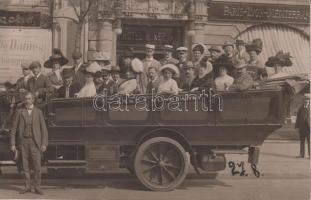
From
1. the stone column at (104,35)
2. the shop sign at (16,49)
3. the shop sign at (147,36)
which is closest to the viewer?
the shop sign at (16,49)

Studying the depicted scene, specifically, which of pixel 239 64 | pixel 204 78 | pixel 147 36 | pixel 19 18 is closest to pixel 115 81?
pixel 204 78

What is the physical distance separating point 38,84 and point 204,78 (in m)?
2.39

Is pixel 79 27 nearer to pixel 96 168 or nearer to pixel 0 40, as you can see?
pixel 0 40

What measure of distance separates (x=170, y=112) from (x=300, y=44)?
10.7m

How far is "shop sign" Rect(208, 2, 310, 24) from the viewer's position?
16609 millimetres

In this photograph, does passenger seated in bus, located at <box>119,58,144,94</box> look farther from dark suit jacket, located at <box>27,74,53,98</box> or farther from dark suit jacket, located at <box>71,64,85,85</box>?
dark suit jacket, located at <box>27,74,53,98</box>

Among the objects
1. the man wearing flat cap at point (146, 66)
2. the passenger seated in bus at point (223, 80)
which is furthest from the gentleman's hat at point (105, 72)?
the passenger seated in bus at point (223, 80)

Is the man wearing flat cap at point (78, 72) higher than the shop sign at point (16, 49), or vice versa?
the shop sign at point (16, 49)

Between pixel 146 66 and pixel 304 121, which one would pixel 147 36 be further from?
pixel 146 66

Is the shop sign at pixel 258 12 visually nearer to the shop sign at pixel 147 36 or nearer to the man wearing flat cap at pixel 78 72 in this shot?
the shop sign at pixel 147 36

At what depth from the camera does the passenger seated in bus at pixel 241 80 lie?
25.2 ft

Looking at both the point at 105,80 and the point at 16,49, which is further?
the point at 16,49

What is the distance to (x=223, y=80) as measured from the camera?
8.00 metres

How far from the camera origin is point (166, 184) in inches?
311
